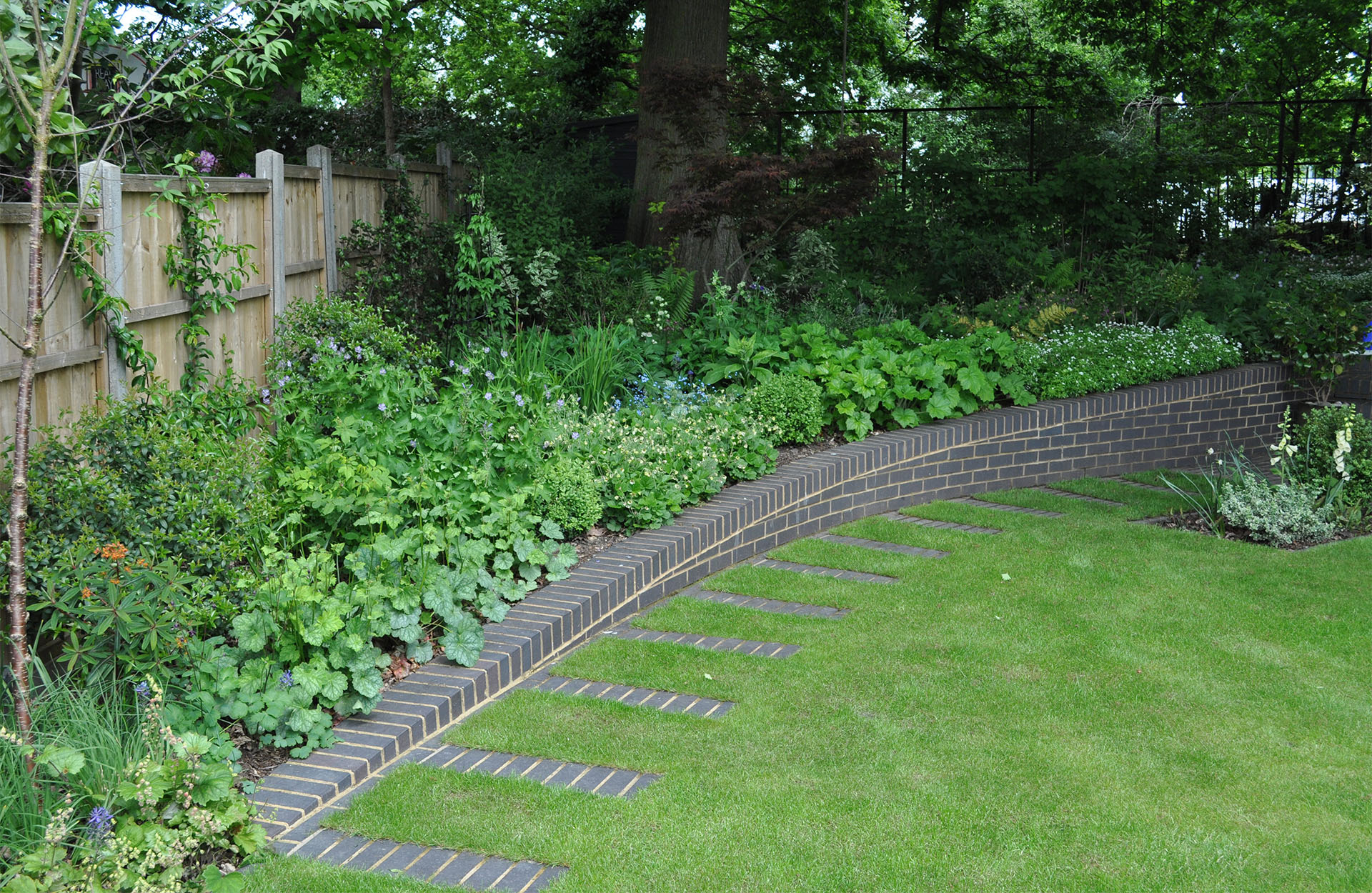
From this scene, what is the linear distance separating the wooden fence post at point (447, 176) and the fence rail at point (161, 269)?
1.58 m

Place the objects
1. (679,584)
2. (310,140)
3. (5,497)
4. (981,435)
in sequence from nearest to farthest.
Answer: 1. (5,497)
2. (679,584)
3. (981,435)
4. (310,140)

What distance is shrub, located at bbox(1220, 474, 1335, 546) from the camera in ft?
20.1

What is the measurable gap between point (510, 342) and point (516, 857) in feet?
15.4

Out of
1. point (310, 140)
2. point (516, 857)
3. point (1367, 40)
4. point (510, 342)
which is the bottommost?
point (516, 857)

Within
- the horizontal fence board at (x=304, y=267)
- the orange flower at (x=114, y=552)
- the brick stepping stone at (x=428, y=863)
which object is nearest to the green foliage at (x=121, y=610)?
the orange flower at (x=114, y=552)

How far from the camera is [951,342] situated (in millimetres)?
7719

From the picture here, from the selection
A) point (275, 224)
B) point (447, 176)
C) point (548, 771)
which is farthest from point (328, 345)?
point (447, 176)

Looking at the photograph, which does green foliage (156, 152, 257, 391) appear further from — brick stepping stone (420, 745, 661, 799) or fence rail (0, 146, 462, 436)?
brick stepping stone (420, 745, 661, 799)

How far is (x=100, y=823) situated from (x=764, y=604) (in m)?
2.99

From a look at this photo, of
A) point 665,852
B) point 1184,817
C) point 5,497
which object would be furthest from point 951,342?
point 5,497

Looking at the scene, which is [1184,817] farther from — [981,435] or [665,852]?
[981,435]

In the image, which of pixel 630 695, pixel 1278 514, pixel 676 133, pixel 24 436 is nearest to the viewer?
pixel 24 436

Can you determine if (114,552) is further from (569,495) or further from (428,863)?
(569,495)

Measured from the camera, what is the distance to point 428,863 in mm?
2992
